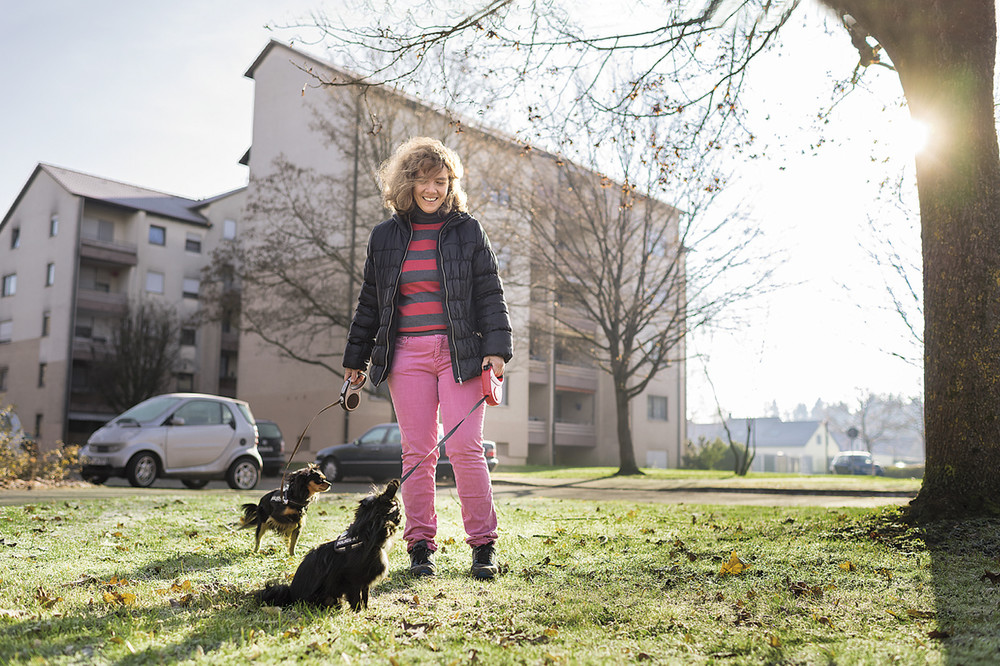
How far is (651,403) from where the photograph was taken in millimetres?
→ 44500

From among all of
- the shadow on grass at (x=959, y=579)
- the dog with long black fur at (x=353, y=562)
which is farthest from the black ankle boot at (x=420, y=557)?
the shadow on grass at (x=959, y=579)

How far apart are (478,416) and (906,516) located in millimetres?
3555

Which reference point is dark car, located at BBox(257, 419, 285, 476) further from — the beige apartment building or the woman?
the woman

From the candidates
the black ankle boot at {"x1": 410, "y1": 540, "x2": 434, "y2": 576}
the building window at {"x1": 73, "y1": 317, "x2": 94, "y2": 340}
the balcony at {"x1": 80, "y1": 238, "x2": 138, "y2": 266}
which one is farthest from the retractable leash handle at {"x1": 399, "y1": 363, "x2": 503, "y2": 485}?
the balcony at {"x1": 80, "y1": 238, "x2": 138, "y2": 266}

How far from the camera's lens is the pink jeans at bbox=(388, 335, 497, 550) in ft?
13.7

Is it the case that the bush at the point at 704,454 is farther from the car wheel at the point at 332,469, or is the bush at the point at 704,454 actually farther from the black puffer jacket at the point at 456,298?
the black puffer jacket at the point at 456,298

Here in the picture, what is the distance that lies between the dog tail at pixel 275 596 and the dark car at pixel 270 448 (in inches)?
621

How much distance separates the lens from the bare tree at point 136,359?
3638cm

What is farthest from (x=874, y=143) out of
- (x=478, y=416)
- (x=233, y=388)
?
(x=233, y=388)

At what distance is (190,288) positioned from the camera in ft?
142

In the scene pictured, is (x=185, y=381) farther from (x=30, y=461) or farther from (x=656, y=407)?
(x=30, y=461)

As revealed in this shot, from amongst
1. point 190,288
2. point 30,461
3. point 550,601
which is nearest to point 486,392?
point 550,601

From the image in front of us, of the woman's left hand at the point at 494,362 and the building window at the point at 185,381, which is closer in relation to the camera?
the woman's left hand at the point at 494,362

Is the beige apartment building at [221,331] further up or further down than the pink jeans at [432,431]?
further up
